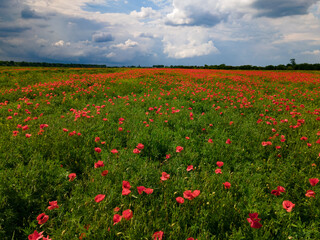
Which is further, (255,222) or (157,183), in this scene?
(157,183)

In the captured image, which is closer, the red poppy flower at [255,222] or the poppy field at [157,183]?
the red poppy flower at [255,222]

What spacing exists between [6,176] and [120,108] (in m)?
3.93

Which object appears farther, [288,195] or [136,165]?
[136,165]

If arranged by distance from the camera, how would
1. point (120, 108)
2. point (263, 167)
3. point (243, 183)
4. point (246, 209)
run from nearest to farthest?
1. point (246, 209)
2. point (243, 183)
3. point (263, 167)
4. point (120, 108)

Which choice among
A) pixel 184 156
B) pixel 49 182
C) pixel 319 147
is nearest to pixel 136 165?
pixel 184 156

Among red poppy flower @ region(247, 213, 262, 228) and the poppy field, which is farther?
the poppy field

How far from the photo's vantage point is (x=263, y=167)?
126 inches

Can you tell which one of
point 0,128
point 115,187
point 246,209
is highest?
point 0,128

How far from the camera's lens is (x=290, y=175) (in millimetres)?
2898

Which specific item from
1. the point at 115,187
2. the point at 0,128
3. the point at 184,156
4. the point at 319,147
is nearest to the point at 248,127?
the point at 319,147

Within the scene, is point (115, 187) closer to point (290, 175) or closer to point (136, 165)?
point (136, 165)

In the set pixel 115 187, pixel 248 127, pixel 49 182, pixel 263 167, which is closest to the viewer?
pixel 115 187

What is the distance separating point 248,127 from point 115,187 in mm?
3918

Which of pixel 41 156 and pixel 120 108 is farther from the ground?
pixel 120 108
